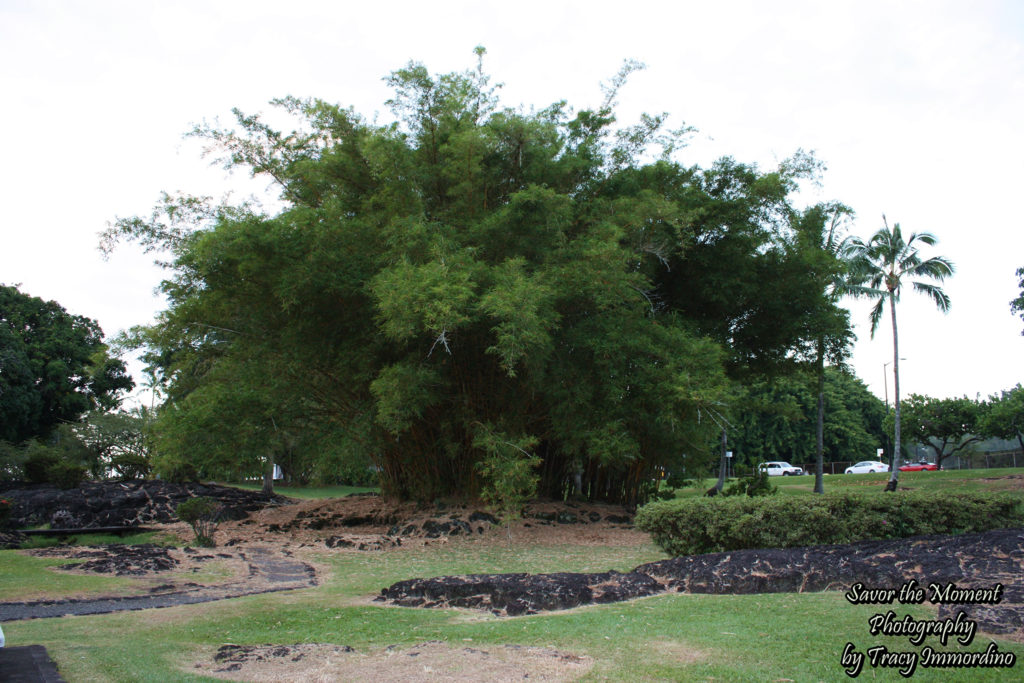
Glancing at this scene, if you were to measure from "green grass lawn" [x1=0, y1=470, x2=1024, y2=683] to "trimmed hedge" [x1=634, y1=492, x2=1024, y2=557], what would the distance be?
1.80 metres

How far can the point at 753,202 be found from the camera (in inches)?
523

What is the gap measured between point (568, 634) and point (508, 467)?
6397 mm

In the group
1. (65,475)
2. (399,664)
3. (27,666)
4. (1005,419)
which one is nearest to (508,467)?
(399,664)

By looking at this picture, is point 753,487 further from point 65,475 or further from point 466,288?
point 65,475

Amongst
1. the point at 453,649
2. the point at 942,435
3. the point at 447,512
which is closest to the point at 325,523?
the point at 447,512

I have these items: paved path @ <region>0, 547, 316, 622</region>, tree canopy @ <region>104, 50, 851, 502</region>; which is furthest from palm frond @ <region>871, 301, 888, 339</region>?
paved path @ <region>0, 547, 316, 622</region>

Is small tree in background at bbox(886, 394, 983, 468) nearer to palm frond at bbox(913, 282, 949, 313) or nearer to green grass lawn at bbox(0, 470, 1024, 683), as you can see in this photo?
palm frond at bbox(913, 282, 949, 313)

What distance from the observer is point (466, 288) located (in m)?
9.79

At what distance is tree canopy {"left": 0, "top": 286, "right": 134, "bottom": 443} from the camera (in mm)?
28000

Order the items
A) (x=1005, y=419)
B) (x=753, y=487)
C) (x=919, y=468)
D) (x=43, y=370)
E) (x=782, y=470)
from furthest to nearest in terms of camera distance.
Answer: (x=782, y=470) < (x=919, y=468) < (x=1005, y=419) < (x=43, y=370) < (x=753, y=487)

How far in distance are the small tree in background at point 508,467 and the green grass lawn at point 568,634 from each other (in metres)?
4.05

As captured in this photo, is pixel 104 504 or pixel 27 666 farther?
pixel 104 504

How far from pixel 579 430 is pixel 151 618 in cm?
689

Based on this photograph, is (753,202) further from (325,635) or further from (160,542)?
(160,542)
